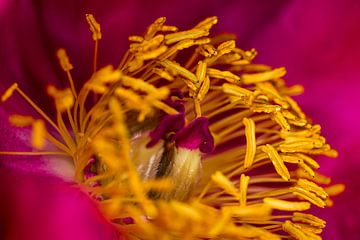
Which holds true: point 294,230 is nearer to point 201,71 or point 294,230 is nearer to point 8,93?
point 201,71

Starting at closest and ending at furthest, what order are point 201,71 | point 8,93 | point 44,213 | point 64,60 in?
point 44,213 → point 8,93 → point 64,60 → point 201,71

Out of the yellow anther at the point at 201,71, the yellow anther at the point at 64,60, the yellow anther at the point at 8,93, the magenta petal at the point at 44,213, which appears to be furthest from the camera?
the yellow anther at the point at 201,71

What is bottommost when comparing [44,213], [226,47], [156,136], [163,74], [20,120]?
[44,213]

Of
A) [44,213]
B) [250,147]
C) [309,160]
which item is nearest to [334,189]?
[309,160]

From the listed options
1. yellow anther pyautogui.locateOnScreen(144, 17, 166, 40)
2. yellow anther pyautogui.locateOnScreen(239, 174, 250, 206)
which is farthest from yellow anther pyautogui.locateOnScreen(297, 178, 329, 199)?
yellow anther pyautogui.locateOnScreen(144, 17, 166, 40)

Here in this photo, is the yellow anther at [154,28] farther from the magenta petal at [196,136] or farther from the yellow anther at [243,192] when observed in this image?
the yellow anther at [243,192]

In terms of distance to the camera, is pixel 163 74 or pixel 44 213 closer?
pixel 44 213

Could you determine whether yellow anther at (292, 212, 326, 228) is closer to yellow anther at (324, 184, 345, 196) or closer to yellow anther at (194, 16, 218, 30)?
yellow anther at (324, 184, 345, 196)

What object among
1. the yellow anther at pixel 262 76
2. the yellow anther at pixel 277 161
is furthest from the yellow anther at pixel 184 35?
the yellow anther at pixel 277 161
